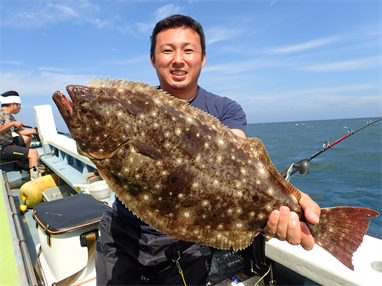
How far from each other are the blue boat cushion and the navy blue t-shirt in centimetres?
111

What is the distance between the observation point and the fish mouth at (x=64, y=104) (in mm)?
A: 1573

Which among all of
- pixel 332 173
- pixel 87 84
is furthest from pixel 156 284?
pixel 332 173

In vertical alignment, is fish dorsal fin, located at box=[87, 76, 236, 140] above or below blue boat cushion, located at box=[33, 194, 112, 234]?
above

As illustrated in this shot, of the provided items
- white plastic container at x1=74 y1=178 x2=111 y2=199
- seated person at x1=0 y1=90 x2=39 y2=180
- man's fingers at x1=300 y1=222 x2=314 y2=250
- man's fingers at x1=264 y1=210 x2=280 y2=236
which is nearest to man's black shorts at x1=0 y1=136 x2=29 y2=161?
seated person at x1=0 y1=90 x2=39 y2=180

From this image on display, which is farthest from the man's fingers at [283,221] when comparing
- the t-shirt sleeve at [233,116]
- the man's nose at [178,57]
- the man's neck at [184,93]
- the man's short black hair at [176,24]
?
the man's short black hair at [176,24]

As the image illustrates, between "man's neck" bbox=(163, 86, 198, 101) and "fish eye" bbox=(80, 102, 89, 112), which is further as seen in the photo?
"man's neck" bbox=(163, 86, 198, 101)

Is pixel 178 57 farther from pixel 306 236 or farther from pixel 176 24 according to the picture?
pixel 306 236

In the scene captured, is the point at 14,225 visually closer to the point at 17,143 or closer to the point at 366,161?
the point at 17,143

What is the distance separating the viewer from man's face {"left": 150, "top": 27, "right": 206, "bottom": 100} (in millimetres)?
2217

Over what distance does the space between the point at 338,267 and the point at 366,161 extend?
19.8 m

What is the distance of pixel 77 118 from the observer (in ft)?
5.18

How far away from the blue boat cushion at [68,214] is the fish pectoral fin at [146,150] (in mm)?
2204

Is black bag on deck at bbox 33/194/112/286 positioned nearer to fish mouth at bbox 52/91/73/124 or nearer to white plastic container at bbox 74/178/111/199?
white plastic container at bbox 74/178/111/199

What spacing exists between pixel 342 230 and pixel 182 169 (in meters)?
1.33
